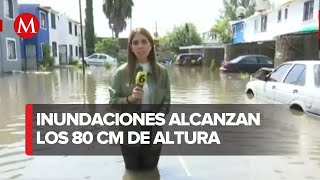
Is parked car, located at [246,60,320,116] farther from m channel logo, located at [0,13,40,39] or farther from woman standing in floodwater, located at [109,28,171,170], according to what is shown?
m channel logo, located at [0,13,40,39]

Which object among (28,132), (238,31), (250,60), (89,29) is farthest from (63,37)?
(28,132)

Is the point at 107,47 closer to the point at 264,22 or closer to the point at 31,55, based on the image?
the point at 31,55

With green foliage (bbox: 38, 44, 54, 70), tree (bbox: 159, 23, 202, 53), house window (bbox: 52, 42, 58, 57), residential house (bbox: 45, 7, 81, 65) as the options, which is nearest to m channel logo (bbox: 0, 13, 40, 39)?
green foliage (bbox: 38, 44, 54, 70)

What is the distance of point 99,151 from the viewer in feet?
20.0

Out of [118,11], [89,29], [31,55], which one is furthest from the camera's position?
[118,11]

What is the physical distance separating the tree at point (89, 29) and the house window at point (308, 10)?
24413 mm

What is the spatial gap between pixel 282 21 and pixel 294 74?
24.9m

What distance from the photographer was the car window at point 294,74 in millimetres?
8367

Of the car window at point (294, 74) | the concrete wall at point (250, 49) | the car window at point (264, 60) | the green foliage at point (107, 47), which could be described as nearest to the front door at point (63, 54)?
the green foliage at point (107, 47)

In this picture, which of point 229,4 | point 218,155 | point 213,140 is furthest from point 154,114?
point 229,4

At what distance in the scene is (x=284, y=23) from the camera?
103 feet

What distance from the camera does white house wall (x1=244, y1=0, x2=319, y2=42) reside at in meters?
27.6

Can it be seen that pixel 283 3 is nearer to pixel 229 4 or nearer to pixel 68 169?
pixel 68 169

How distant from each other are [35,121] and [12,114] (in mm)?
1444
